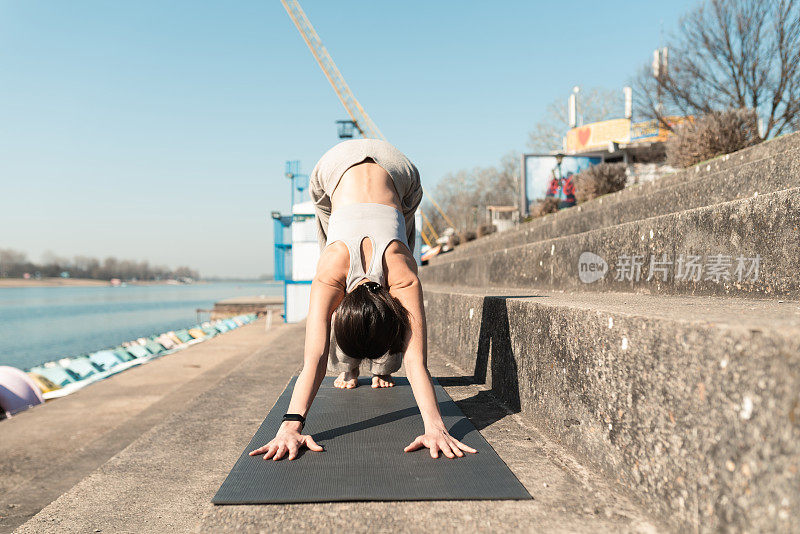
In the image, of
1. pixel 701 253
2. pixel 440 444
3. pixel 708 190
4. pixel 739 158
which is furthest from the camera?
pixel 739 158

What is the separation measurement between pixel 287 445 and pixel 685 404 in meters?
1.25

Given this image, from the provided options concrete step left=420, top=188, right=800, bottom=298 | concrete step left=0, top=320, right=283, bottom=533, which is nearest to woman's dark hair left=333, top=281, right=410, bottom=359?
concrete step left=420, top=188, right=800, bottom=298

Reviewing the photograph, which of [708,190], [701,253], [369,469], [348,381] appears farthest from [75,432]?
[708,190]

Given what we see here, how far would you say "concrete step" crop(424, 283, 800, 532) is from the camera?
2.57 ft

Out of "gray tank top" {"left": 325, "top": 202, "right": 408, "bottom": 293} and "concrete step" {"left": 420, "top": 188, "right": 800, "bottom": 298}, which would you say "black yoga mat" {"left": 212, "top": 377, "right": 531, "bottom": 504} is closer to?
"gray tank top" {"left": 325, "top": 202, "right": 408, "bottom": 293}

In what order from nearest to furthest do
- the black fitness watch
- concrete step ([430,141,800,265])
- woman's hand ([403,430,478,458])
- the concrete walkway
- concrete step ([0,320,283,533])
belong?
the concrete walkway → woman's hand ([403,430,478,458]) → the black fitness watch → concrete step ([430,141,800,265]) → concrete step ([0,320,283,533])

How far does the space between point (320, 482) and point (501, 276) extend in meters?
3.82

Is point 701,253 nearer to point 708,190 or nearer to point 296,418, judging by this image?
point 708,190

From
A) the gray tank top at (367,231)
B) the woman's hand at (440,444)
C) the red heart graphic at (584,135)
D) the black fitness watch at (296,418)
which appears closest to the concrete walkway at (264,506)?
the woman's hand at (440,444)

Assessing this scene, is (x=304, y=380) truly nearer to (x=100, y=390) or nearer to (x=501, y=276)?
(x=501, y=276)

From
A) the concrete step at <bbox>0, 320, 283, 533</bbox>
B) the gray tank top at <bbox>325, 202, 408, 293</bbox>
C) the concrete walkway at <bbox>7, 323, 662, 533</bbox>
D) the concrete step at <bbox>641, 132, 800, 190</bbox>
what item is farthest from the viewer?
the concrete step at <bbox>641, 132, 800, 190</bbox>

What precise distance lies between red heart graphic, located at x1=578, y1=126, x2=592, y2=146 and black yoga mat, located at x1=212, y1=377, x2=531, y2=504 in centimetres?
3228

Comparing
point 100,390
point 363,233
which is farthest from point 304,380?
point 100,390

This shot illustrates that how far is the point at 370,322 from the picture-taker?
1.82 m
